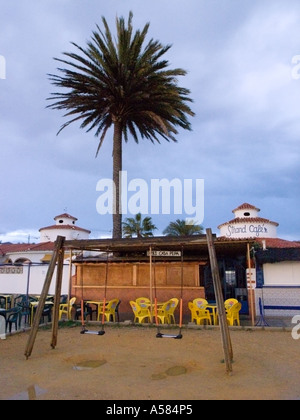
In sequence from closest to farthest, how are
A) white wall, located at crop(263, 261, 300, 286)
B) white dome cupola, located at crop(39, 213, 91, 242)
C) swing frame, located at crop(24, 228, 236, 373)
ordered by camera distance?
swing frame, located at crop(24, 228, 236, 373) → white wall, located at crop(263, 261, 300, 286) → white dome cupola, located at crop(39, 213, 91, 242)

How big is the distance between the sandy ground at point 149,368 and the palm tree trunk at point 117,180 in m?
Answer: 6.71

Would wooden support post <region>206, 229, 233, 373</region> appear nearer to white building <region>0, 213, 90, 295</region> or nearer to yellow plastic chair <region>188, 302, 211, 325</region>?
yellow plastic chair <region>188, 302, 211, 325</region>

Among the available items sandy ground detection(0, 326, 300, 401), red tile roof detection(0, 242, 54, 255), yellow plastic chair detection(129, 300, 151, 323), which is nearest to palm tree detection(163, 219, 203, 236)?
red tile roof detection(0, 242, 54, 255)

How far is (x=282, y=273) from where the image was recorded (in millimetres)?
19594

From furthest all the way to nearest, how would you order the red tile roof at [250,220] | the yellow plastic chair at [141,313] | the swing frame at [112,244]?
the red tile roof at [250,220]
the yellow plastic chair at [141,313]
the swing frame at [112,244]

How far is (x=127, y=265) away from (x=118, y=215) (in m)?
2.48

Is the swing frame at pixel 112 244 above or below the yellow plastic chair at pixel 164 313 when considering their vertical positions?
above

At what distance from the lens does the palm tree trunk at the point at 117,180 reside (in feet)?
55.4

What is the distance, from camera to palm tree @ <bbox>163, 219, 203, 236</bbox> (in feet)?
146

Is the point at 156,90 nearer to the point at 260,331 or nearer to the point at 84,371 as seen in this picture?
the point at 260,331

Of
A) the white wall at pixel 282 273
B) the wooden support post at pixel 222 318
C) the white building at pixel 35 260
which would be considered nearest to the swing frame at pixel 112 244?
the wooden support post at pixel 222 318

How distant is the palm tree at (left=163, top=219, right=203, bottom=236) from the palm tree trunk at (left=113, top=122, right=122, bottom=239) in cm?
2688

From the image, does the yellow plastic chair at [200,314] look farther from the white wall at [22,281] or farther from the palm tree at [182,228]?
the palm tree at [182,228]

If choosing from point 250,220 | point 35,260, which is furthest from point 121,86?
point 35,260
